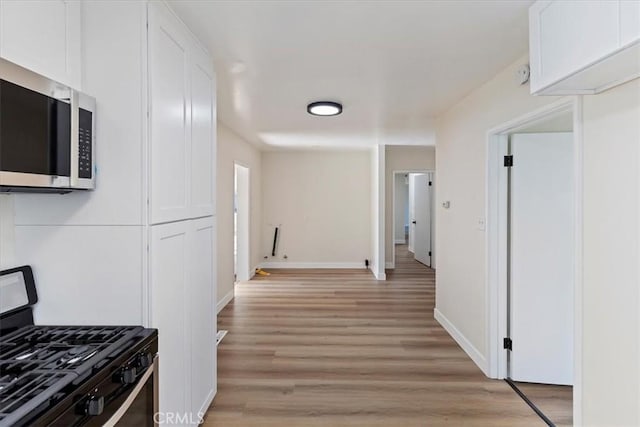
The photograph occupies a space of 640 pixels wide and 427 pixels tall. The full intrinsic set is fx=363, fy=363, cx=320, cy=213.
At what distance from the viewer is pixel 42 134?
1254mm

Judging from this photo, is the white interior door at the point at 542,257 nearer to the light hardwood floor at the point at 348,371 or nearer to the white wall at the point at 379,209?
the light hardwood floor at the point at 348,371

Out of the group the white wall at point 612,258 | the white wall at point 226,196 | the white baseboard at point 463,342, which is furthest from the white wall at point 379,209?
the white wall at point 612,258

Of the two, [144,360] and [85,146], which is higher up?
[85,146]

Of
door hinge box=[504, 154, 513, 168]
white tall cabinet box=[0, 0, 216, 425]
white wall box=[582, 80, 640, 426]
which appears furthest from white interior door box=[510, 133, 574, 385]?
white tall cabinet box=[0, 0, 216, 425]

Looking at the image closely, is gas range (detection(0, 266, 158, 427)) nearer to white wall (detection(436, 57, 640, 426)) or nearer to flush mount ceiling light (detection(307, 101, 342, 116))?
white wall (detection(436, 57, 640, 426))

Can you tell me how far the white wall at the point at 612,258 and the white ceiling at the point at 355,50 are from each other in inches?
28.9

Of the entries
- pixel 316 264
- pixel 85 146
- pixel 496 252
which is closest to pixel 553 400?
pixel 496 252

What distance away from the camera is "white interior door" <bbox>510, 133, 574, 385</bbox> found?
2787mm

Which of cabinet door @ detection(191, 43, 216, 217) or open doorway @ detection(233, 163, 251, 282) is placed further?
open doorway @ detection(233, 163, 251, 282)

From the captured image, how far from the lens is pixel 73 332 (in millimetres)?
1511

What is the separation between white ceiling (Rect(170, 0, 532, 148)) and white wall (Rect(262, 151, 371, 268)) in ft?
11.2

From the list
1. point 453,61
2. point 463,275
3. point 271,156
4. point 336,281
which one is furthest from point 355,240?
point 453,61

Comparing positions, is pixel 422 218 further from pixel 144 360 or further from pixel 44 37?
pixel 44 37

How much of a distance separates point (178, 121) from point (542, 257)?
275 cm
